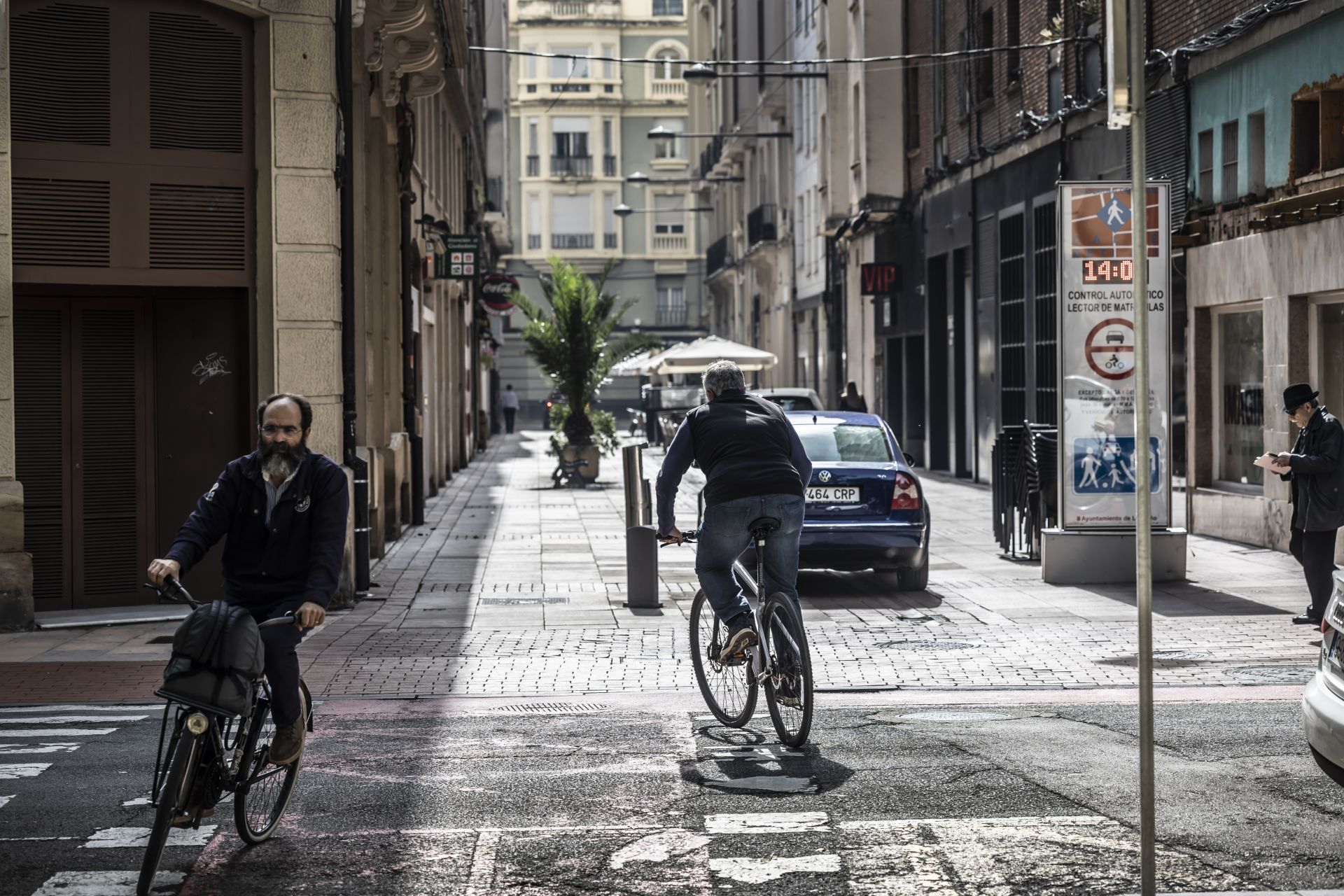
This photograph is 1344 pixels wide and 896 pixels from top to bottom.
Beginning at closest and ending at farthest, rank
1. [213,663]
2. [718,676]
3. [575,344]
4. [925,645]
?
[213,663]
[718,676]
[925,645]
[575,344]

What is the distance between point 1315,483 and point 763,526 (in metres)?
5.14

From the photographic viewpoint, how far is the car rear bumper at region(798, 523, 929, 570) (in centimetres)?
1487

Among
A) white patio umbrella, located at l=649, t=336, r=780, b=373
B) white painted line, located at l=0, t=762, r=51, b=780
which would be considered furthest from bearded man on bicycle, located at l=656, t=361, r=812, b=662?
white patio umbrella, located at l=649, t=336, r=780, b=373

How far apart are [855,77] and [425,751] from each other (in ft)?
101

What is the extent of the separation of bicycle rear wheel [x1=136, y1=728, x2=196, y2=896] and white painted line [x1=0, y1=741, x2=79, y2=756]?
2.63 metres

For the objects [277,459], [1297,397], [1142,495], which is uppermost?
[1297,397]

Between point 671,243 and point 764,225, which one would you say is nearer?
point 764,225

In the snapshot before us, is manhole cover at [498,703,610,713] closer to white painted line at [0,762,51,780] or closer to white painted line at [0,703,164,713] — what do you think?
white painted line at [0,703,164,713]

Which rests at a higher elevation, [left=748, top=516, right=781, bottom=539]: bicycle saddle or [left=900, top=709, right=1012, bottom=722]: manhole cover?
[left=748, top=516, right=781, bottom=539]: bicycle saddle

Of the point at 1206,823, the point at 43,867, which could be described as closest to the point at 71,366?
the point at 43,867

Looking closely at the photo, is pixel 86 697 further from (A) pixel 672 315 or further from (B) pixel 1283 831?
(A) pixel 672 315

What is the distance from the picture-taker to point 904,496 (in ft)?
49.3

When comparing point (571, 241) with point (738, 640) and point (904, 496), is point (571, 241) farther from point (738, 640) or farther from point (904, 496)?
point (738, 640)

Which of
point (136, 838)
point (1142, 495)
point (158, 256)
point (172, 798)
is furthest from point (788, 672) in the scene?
point (158, 256)
